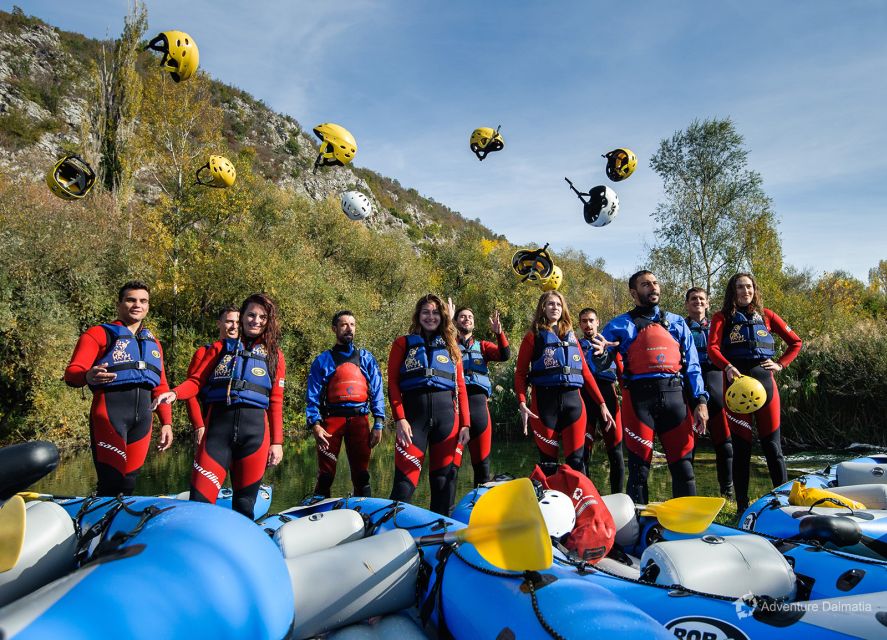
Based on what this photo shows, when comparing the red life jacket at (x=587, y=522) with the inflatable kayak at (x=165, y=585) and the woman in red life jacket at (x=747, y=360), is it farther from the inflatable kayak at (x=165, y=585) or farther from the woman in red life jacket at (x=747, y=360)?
the woman in red life jacket at (x=747, y=360)

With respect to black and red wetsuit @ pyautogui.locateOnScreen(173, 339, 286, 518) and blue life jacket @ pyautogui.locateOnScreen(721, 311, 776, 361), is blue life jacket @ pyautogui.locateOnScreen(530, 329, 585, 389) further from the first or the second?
black and red wetsuit @ pyautogui.locateOnScreen(173, 339, 286, 518)

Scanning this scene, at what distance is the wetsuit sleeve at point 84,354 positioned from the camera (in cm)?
346

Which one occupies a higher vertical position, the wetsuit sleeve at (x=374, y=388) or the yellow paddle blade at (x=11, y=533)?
the wetsuit sleeve at (x=374, y=388)

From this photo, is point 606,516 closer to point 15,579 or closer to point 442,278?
point 15,579

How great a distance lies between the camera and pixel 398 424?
3.75 m

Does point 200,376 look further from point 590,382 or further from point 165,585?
point 590,382

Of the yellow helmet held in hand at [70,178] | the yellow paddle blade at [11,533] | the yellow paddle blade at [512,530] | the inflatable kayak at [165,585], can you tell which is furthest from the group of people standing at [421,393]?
the yellow helmet held in hand at [70,178]

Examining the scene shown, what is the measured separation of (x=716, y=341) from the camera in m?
4.52

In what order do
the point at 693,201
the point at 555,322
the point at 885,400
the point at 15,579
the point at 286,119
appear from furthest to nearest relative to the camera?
the point at 286,119
the point at 693,201
the point at 885,400
the point at 555,322
the point at 15,579

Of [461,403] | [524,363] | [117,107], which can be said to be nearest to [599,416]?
[524,363]

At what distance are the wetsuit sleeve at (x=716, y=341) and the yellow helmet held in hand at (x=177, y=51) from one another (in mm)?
6422

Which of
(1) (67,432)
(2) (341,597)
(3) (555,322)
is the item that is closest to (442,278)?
(1) (67,432)

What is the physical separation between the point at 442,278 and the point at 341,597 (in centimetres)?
3151

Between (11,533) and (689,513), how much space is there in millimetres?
3027
